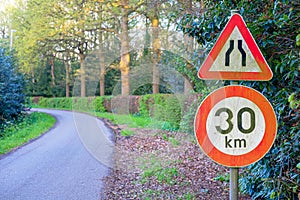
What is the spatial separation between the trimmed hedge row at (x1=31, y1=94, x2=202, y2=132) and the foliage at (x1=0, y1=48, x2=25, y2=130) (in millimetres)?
2813

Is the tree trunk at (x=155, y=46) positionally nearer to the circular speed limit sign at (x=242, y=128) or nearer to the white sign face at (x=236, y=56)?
the white sign face at (x=236, y=56)

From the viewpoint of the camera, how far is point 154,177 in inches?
221

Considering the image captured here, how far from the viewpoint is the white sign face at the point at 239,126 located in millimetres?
2084

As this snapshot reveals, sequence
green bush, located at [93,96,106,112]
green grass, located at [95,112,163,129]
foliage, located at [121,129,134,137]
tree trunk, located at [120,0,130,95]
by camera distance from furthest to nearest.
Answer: green bush, located at [93,96,106,112], green grass, located at [95,112,163,129], foliage, located at [121,129,134,137], tree trunk, located at [120,0,130,95]

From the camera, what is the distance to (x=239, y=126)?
6.88 ft

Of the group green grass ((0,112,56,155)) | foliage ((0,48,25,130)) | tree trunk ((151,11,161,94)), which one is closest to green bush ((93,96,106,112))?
green grass ((0,112,56,155))

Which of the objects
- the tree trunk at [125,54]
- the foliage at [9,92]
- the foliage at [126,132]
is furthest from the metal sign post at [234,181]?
the foliage at [9,92]

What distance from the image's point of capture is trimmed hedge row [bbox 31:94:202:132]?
9.60 m

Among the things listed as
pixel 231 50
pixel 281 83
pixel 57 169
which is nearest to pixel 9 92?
pixel 57 169

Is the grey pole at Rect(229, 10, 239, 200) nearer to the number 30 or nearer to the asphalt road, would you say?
the number 30

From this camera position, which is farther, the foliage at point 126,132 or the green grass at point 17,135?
the foliage at point 126,132

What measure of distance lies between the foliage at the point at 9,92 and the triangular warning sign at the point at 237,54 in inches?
481

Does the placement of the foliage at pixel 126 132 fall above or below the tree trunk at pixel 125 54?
below

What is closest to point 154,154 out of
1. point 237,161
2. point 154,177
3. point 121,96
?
point 154,177
